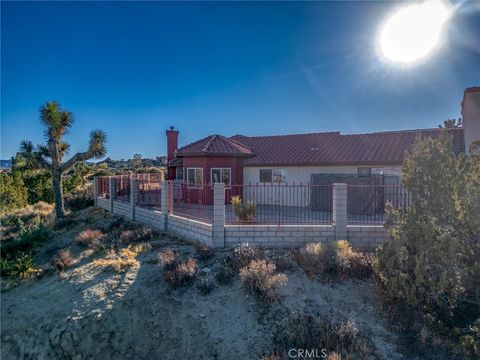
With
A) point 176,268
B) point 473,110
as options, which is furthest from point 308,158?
point 176,268

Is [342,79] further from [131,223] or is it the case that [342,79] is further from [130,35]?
[131,223]

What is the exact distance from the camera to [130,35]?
13.5 metres

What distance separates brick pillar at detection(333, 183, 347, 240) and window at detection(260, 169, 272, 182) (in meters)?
9.43

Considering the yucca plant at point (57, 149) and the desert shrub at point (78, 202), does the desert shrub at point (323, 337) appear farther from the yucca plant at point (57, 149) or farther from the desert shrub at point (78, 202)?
the desert shrub at point (78, 202)

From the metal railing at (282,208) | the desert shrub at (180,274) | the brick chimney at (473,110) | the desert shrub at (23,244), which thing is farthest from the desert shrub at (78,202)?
the brick chimney at (473,110)

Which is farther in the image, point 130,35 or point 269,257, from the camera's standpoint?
point 130,35

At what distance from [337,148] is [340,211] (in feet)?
31.3

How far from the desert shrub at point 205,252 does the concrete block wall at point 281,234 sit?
81 cm

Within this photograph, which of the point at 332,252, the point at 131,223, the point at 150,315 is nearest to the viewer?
the point at 150,315

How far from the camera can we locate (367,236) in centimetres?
968

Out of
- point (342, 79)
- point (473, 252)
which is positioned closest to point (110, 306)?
point (473, 252)

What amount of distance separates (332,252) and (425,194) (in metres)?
2.87

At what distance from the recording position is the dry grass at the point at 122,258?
9555 mm

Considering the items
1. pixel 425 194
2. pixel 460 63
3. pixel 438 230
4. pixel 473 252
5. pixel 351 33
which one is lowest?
pixel 473 252
